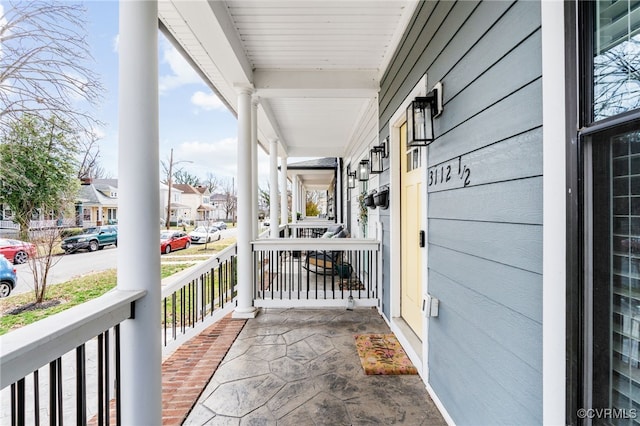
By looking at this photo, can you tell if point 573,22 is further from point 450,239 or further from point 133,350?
point 133,350

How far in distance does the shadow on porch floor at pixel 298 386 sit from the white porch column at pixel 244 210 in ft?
1.24

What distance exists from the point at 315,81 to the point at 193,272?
259 cm

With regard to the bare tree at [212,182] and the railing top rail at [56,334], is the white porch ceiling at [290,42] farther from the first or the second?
the bare tree at [212,182]

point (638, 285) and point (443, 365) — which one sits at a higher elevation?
point (638, 285)

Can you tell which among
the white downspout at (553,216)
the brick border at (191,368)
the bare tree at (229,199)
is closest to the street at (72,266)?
the brick border at (191,368)

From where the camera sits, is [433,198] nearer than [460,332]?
No

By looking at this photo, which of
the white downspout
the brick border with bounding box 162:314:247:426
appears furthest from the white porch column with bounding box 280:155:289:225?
the white downspout

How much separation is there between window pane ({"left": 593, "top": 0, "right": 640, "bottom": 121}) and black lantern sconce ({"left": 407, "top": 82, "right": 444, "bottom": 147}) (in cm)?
101

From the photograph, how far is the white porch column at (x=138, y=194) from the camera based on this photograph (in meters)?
1.41

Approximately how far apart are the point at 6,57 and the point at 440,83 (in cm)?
202

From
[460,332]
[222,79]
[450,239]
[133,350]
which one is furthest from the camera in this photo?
[222,79]

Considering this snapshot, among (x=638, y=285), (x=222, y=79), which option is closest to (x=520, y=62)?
(x=638, y=285)

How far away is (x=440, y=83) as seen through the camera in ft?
5.94

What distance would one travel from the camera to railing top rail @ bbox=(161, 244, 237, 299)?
115 inches
